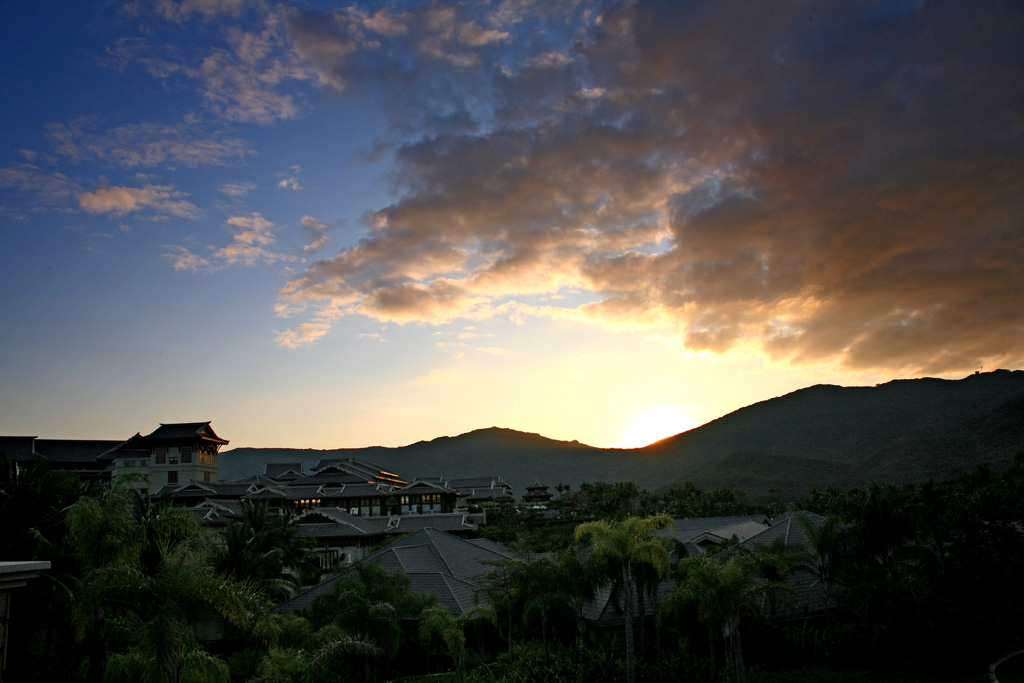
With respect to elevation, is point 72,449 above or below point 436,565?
above

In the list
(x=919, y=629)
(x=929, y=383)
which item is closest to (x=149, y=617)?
(x=919, y=629)

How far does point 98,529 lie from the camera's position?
13.8 metres

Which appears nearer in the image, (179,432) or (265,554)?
(265,554)

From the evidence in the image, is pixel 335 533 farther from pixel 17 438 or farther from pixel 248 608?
pixel 17 438

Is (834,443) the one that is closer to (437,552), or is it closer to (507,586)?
(437,552)

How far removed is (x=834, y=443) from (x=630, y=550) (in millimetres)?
146428

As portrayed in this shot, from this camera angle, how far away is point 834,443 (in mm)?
148125

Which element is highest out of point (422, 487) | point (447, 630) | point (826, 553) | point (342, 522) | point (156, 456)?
point (156, 456)

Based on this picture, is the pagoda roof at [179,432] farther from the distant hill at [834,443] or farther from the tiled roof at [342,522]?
the distant hill at [834,443]

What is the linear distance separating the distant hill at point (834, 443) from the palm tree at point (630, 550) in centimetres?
8502

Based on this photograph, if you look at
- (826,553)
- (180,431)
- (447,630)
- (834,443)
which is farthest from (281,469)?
(834,443)

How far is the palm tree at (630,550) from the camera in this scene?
2006cm

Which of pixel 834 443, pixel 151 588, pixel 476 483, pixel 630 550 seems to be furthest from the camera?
pixel 834 443

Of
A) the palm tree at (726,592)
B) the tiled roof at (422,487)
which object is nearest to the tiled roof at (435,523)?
the tiled roof at (422,487)
